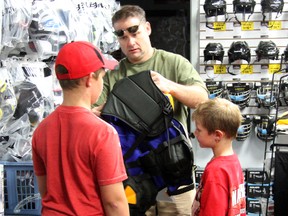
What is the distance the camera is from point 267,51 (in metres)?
4.23

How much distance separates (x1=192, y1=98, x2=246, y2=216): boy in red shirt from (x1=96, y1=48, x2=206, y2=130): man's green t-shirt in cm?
19

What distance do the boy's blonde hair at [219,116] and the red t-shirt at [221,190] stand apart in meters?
0.15

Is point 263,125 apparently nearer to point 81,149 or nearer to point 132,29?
point 132,29

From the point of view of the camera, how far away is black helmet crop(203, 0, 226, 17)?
14.0 ft

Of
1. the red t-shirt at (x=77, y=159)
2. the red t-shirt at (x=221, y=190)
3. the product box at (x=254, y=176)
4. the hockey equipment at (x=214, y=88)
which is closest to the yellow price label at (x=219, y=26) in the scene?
the hockey equipment at (x=214, y=88)

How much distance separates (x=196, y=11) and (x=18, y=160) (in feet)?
9.24

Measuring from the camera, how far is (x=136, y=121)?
1856mm

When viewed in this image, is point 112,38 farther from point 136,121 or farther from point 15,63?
point 136,121

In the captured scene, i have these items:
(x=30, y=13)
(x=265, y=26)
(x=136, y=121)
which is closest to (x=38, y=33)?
(x=30, y=13)

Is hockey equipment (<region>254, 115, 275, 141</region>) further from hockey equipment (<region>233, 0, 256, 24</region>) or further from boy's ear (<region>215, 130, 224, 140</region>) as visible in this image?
boy's ear (<region>215, 130, 224, 140</region>)

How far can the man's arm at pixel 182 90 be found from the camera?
1885 millimetres

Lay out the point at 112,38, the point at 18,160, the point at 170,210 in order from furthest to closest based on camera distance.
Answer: the point at 112,38 < the point at 18,160 < the point at 170,210

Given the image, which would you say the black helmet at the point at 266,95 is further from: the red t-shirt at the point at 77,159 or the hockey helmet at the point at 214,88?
the red t-shirt at the point at 77,159

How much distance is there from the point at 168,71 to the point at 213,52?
2.22 m
